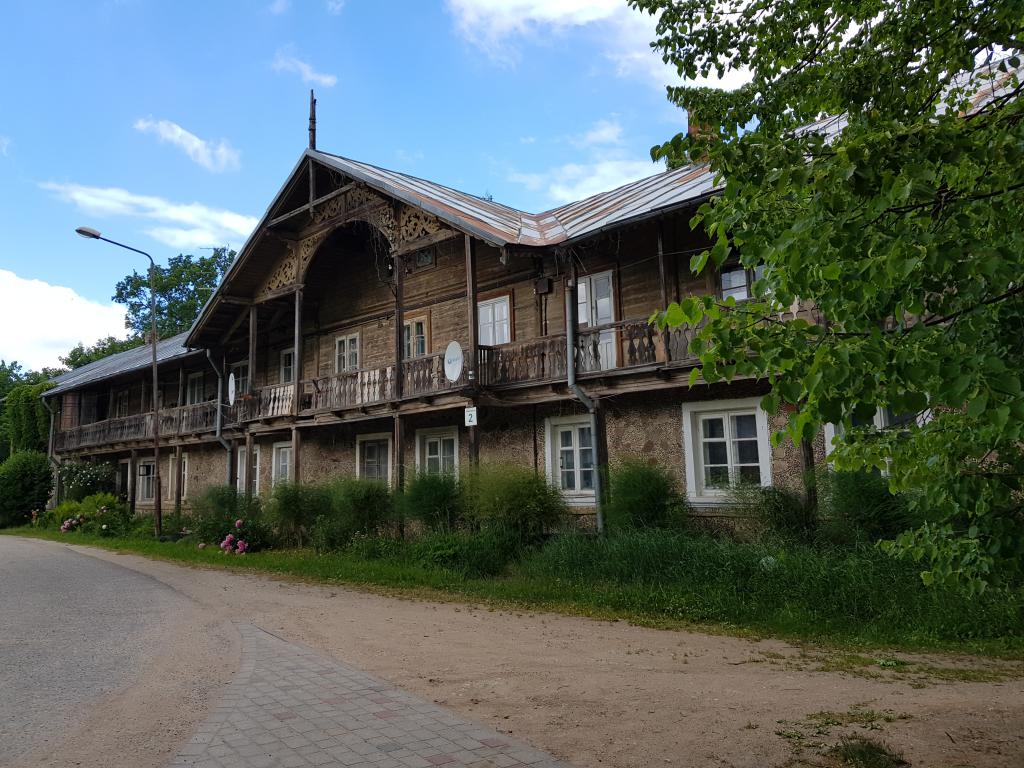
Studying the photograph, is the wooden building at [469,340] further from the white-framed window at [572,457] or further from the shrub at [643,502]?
the shrub at [643,502]

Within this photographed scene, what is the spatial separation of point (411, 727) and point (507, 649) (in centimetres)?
246

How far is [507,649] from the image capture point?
7109mm

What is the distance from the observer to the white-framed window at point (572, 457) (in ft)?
46.1

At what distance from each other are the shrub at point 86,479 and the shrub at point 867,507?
1134 inches

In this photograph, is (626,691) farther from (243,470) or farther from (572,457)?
(243,470)

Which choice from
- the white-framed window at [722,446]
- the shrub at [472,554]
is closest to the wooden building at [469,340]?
the white-framed window at [722,446]

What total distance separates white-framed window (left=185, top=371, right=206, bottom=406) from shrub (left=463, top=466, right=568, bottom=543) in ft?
59.4

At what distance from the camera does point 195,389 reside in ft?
90.9

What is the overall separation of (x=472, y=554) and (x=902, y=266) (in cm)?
1001

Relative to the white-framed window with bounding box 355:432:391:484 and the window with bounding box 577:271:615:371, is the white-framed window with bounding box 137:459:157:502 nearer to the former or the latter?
the white-framed window with bounding box 355:432:391:484

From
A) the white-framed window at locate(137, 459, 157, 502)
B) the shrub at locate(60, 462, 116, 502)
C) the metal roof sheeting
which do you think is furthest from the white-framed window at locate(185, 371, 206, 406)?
the shrub at locate(60, 462, 116, 502)

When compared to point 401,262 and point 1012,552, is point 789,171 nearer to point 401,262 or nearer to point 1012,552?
point 1012,552

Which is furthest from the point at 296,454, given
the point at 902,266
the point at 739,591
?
the point at 902,266

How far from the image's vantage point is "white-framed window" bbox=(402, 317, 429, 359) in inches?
710
